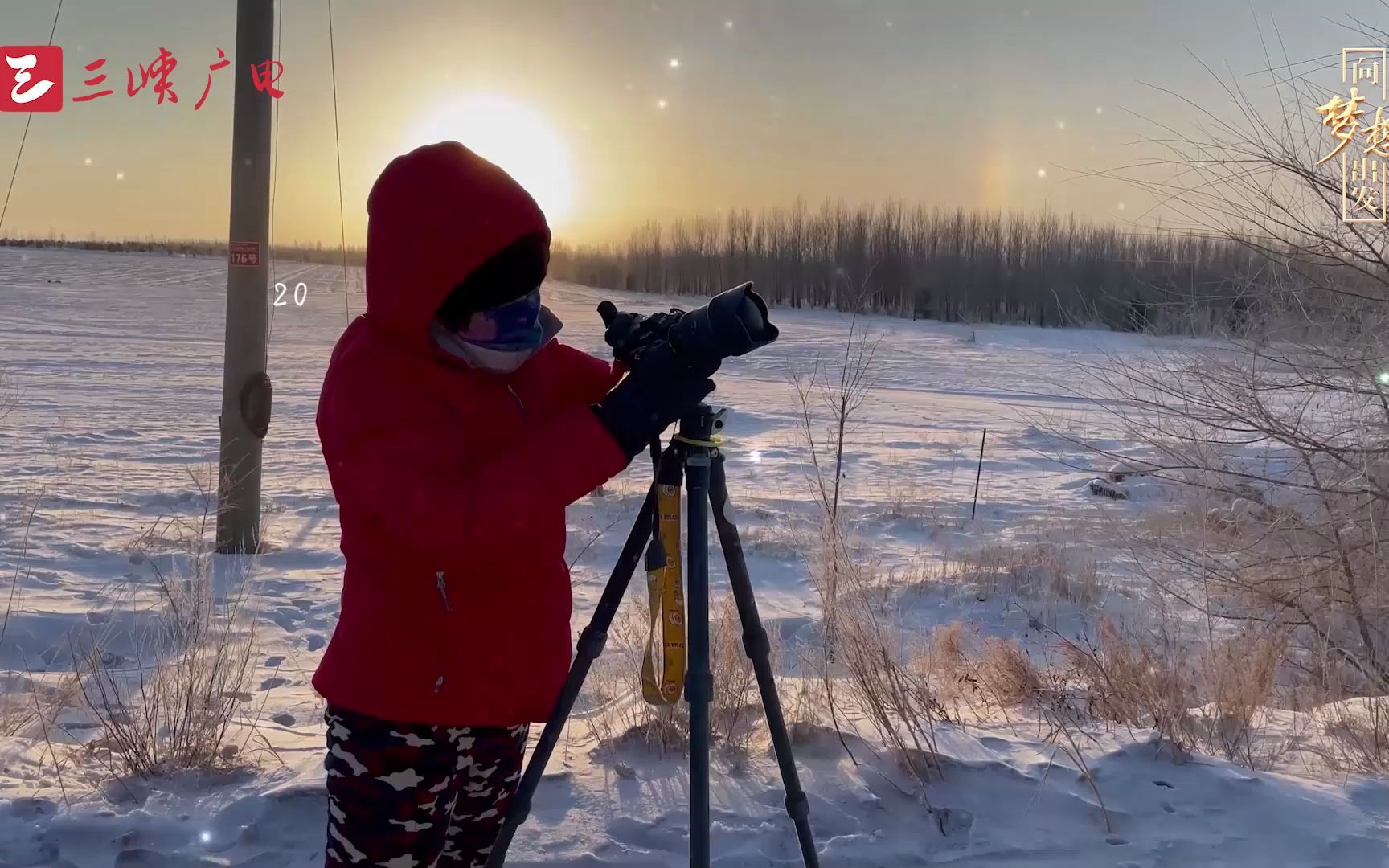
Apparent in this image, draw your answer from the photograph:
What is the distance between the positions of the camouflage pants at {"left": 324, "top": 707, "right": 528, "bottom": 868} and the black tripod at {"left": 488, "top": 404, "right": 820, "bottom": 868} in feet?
0.71

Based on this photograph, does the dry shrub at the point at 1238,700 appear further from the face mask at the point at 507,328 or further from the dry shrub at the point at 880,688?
the face mask at the point at 507,328

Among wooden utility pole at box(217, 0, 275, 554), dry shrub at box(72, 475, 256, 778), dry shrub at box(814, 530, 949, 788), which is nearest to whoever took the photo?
dry shrub at box(72, 475, 256, 778)

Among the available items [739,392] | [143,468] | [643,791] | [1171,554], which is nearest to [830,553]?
[643,791]

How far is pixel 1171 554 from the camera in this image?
18.1 feet

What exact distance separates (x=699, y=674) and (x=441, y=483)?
2.26ft

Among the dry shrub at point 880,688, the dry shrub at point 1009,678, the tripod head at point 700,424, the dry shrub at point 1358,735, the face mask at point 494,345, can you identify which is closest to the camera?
Answer: the face mask at point 494,345

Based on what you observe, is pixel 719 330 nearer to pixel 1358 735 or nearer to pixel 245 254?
pixel 1358 735

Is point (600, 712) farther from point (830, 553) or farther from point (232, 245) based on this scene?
point (232, 245)

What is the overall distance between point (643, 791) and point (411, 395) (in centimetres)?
161

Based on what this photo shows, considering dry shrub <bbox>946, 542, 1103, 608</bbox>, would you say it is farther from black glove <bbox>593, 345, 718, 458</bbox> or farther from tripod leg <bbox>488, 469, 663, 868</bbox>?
black glove <bbox>593, 345, 718, 458</bbox>

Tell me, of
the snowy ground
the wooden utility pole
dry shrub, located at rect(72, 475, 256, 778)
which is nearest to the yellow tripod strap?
the snowy ground

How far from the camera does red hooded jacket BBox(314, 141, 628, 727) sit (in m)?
1.47

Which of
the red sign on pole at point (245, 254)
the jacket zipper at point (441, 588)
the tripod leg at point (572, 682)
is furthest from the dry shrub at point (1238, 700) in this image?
the red sign on pole at point (245, 254)

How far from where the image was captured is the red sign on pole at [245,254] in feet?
17.9
